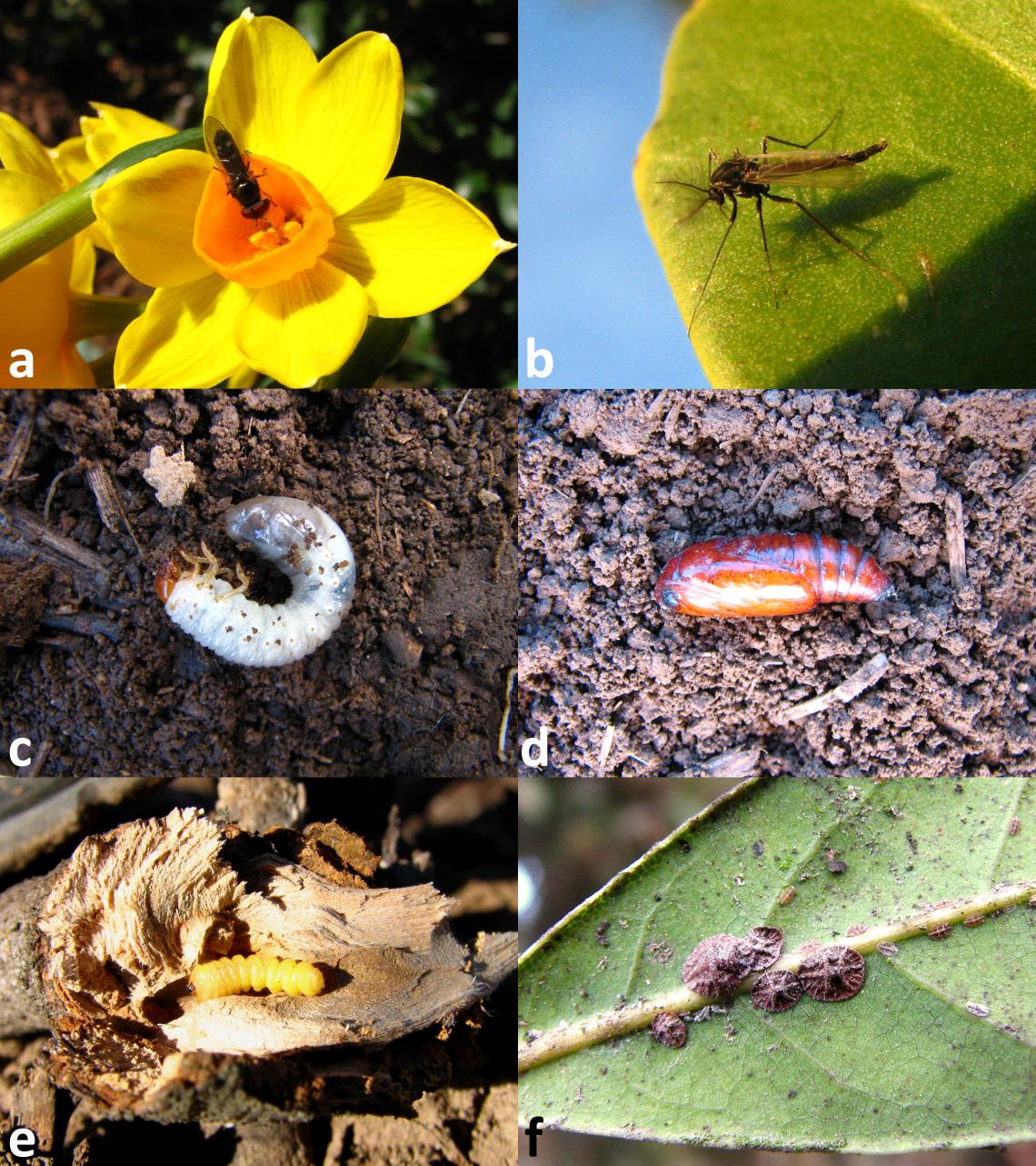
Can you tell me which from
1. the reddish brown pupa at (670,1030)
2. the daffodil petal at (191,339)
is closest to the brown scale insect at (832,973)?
the reddish brown pupa at (670,1030)

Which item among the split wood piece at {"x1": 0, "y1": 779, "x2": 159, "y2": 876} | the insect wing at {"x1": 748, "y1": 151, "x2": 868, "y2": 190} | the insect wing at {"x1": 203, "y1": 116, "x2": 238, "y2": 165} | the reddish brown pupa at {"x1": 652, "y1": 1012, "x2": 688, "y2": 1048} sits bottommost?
the reddish brown pupa at {"x1": 652, "y1": 1012, "x2": 688, "y2": 1048}

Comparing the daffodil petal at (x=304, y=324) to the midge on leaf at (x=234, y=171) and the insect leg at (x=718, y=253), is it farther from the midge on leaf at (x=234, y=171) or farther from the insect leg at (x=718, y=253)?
the insect leg at (x=718, y=253)

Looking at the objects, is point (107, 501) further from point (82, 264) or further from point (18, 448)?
point (82, 264)

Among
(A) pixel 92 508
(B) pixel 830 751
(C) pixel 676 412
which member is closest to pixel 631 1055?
(B) pixel 830 751

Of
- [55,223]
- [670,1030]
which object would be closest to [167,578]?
[55,223]

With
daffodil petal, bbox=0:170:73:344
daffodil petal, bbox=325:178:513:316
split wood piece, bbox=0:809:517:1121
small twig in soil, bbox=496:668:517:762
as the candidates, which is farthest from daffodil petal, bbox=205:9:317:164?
split wood piece, bbox=0:809:517:1121

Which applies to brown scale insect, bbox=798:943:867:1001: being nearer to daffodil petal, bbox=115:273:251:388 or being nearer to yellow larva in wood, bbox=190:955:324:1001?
yellow larva in wood, bbox=190:955:324:1001

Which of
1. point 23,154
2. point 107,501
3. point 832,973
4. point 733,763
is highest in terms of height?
point 23,154

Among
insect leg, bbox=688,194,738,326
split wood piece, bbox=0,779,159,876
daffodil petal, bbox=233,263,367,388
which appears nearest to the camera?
daffodil petal, bbox=233,263,367,388
